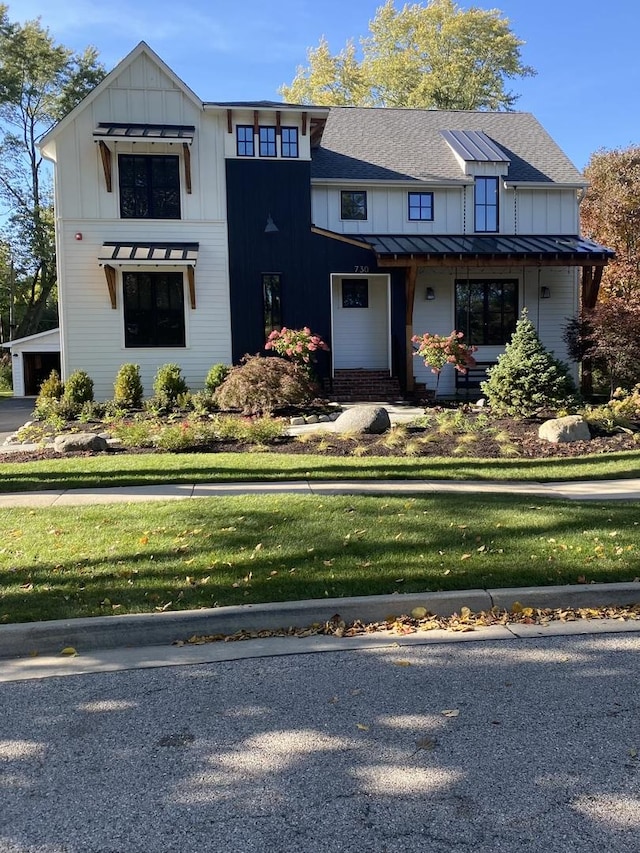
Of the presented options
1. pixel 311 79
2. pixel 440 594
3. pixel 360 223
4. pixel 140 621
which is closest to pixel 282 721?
pixel 140 621

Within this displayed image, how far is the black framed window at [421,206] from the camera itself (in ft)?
70.3

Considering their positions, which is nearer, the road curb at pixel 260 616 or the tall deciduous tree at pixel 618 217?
the road curb at pixel 260 616

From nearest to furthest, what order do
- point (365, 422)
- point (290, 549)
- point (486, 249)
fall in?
point (290, 549), point (365, 422), point (486, 249)

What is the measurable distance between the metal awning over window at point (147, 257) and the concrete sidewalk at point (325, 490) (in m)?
10.3

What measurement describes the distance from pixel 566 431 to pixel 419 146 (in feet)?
47.7

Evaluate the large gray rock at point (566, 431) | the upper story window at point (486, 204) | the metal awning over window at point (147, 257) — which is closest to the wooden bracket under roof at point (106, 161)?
the metal awning over window at point (147, 257)

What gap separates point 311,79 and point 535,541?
1552 inches

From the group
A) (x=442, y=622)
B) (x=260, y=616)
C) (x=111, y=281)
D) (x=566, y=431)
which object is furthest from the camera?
(x=111, y=281)

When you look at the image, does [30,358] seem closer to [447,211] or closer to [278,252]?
[278,252]

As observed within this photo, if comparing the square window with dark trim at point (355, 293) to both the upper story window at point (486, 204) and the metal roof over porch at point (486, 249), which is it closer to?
the metal roof over porch at point (486, 249)

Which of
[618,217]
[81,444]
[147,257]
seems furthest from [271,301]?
[618,217]

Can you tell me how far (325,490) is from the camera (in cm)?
845

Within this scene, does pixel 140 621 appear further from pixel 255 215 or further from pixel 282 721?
pixel 255 215

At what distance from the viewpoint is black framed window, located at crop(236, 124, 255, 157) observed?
63.7ft
